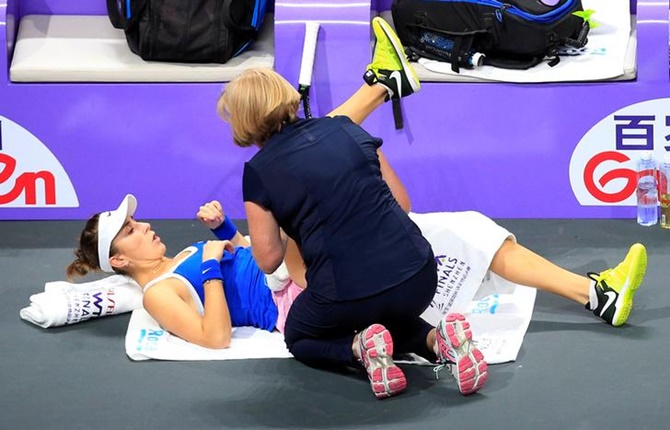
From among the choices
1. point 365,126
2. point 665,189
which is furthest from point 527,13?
point 665,189

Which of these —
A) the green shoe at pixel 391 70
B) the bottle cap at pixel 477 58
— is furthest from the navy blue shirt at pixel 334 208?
the bottle cap at pixel 477 58

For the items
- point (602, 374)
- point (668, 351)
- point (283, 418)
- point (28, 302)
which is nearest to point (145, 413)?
point (283, 418)

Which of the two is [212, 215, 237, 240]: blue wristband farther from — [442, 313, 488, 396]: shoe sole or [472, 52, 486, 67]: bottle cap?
[472, 52, 486, 67]: bottle cap

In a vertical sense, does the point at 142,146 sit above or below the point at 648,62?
below

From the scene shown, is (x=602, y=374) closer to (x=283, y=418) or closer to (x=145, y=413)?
(x=283, y=418)

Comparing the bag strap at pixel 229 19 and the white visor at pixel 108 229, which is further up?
the bag strap at pixel 229 19

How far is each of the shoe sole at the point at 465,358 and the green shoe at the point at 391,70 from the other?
90 cm

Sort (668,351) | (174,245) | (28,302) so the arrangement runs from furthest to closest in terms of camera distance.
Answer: (174,245) < (28,302) < (668,351)

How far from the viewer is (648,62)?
5316 mm

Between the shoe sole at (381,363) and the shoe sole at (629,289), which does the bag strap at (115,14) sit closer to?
the shoe sole at (381,363)

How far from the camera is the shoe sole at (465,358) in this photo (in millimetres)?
3861

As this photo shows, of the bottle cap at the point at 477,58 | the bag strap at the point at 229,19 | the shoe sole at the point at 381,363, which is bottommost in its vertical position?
the shoe sole at the point at 381,363

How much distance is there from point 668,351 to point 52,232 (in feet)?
8.39

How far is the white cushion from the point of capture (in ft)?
17.8
